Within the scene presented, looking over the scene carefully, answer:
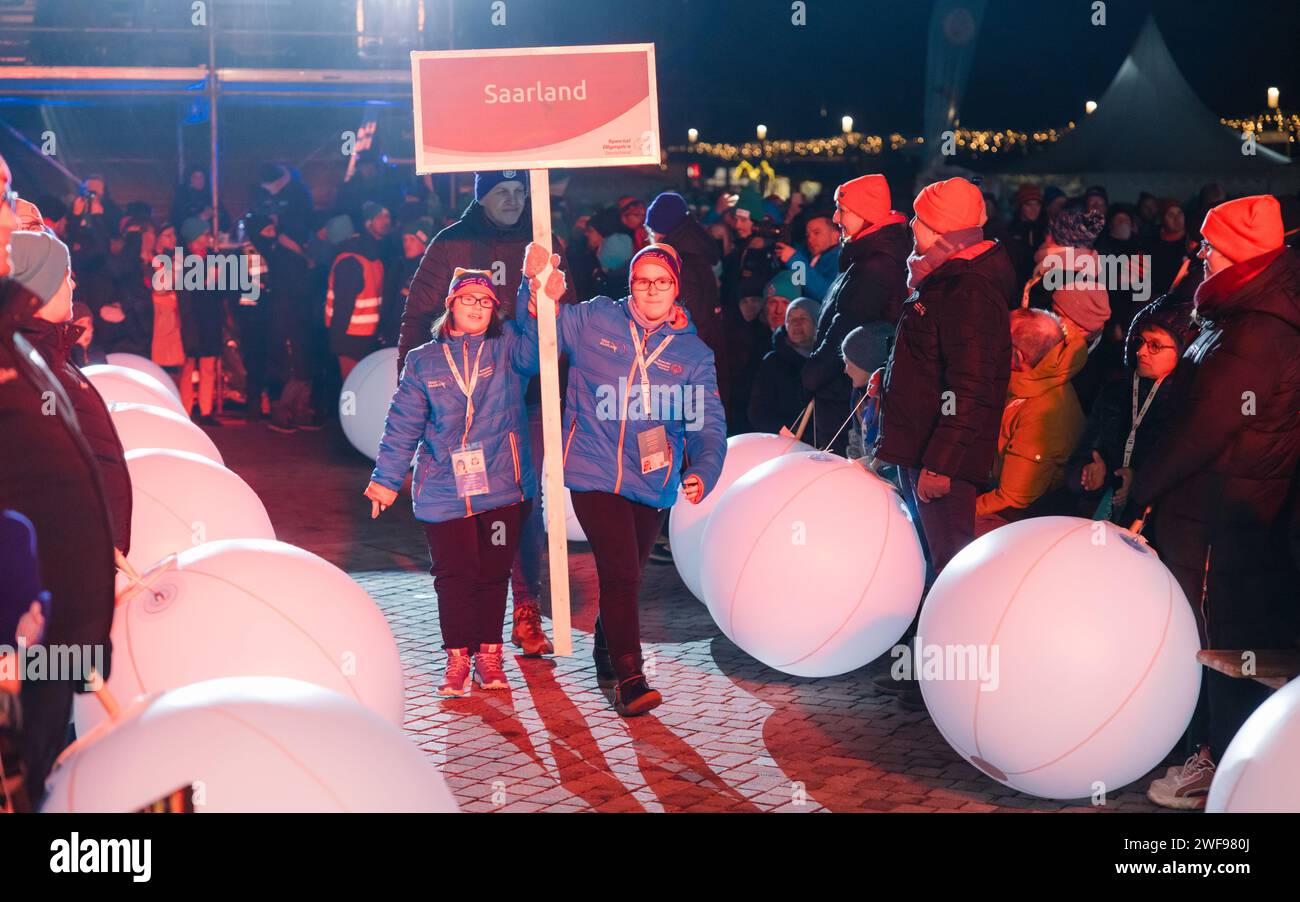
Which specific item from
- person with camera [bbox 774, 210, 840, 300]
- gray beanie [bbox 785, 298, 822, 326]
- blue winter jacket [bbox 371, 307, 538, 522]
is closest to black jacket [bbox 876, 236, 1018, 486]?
blue winter jacket [bbox 371, 307, 538, 522]

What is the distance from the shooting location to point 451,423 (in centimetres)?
678

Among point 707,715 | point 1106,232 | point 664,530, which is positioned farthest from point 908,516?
point 1106,232

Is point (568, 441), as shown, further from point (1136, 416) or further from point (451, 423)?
point (1136, 416)

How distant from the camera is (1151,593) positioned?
5371 mm

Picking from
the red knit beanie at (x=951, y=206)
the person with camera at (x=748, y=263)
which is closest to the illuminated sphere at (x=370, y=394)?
the person with camera at (x=748, y=263)

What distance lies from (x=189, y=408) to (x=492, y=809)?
11870 millimetres

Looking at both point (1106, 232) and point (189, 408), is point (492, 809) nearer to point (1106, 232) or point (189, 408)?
point (1106, 232)

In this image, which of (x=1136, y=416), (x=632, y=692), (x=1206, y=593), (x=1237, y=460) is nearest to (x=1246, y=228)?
(x=1237, y=460)

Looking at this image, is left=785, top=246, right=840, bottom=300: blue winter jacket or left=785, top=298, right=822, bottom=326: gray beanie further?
left=785, top=246, right=840, bottom=300: blue winter jacket

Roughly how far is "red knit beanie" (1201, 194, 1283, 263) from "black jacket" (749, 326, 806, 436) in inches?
163

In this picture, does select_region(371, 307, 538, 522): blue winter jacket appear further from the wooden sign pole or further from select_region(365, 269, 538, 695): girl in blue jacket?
the wooden sign pole

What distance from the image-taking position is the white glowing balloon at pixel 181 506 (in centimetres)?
657

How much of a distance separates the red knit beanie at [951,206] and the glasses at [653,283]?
45.3 inches

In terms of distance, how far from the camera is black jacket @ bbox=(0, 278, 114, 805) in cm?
349
